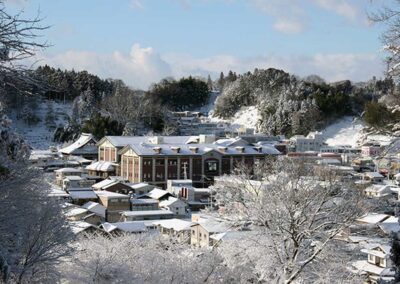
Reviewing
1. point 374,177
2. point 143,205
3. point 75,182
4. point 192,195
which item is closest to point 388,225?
point 143,205

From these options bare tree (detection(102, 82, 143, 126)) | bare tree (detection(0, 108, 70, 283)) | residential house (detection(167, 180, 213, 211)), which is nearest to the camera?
bare tree (detection(0, 108, 70, 283))

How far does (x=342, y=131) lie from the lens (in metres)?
54.7

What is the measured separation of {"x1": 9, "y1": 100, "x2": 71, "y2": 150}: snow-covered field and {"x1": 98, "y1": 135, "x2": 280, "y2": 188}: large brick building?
14067 mm

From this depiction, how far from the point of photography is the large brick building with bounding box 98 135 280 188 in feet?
115

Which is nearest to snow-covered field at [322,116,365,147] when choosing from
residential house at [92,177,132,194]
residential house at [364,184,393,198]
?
residential house at [364,184,393,198]

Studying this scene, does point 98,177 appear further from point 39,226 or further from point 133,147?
point 39,226

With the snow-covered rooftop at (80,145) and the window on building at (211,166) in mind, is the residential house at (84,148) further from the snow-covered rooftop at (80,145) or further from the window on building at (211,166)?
the window on building at (211,166)

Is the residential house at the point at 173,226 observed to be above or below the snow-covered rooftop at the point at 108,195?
below

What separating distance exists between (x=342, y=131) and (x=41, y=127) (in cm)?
2924

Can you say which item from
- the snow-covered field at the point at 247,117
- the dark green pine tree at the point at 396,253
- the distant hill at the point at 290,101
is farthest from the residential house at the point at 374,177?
the dark green pine tree at the point at 396,253

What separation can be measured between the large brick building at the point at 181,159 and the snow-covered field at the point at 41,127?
46.2 feet

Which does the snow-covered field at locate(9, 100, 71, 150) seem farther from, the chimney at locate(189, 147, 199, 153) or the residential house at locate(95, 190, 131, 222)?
the residential house at locate(95, 190, 131, 222)

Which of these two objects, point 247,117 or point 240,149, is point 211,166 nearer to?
point 240,149

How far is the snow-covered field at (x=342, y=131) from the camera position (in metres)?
52.6
